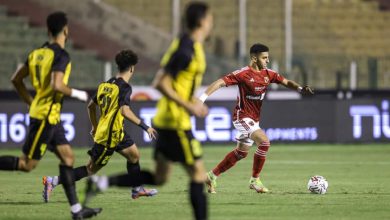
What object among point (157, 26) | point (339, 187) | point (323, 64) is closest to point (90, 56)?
point (157, 26)

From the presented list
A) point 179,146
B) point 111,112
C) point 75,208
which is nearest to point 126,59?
point 111,112

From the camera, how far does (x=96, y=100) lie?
43.2ft

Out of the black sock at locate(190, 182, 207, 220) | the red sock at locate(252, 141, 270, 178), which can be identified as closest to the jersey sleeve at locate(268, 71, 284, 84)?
the red sock at locate(252, 141, 270, 178)

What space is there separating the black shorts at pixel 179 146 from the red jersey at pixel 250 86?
5.37 meters

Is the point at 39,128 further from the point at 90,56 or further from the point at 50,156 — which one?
the point at 90,56

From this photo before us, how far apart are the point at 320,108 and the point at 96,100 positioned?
45.1 ft

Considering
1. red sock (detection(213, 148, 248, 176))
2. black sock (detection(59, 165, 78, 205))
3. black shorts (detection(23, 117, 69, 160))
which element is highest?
black shorts (detection(23, 117, 69, 160))

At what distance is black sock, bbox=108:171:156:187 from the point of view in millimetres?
10039

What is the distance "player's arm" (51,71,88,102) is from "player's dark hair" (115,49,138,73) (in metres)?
2.50

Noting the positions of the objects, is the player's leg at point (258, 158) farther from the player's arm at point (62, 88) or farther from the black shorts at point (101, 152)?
the player's arm at point (62, 88)

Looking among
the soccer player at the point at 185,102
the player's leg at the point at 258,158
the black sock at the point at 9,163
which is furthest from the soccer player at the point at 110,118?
the soccer player at the point at 185,102

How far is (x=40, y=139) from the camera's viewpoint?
10805mm

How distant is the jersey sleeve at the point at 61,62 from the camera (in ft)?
34.6

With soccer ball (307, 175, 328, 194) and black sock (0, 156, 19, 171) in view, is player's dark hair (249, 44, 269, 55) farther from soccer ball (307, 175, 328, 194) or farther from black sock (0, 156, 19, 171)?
black sock (0, 156, 19, 171)
